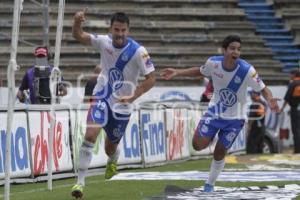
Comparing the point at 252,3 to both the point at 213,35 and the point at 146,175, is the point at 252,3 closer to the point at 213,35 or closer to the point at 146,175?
the point at 213,35

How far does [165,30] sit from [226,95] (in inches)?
757

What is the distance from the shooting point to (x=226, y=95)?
12.2 metres

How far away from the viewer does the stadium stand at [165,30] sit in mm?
28906

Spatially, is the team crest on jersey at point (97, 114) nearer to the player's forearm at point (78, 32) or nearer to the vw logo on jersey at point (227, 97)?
the player's forearm at point (78, 32)

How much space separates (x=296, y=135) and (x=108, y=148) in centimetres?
1268

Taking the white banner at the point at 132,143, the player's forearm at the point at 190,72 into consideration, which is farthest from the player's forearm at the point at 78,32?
the white banner at the point at 132,143

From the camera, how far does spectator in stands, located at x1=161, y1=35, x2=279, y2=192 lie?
470 inches

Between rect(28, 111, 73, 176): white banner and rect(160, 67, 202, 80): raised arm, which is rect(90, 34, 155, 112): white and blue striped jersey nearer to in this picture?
rect(160, 67, 202, 80): raised arm

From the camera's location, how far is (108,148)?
39.4 ft

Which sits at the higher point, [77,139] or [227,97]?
[227,97]

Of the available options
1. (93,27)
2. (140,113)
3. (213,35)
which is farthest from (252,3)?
(140,113)

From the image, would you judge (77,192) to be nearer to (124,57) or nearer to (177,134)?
(124,57)

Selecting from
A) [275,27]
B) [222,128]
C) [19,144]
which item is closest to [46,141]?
[19,144]

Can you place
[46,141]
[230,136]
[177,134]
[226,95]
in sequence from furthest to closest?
[177,134], [46,141], [226,95], [230,136]
